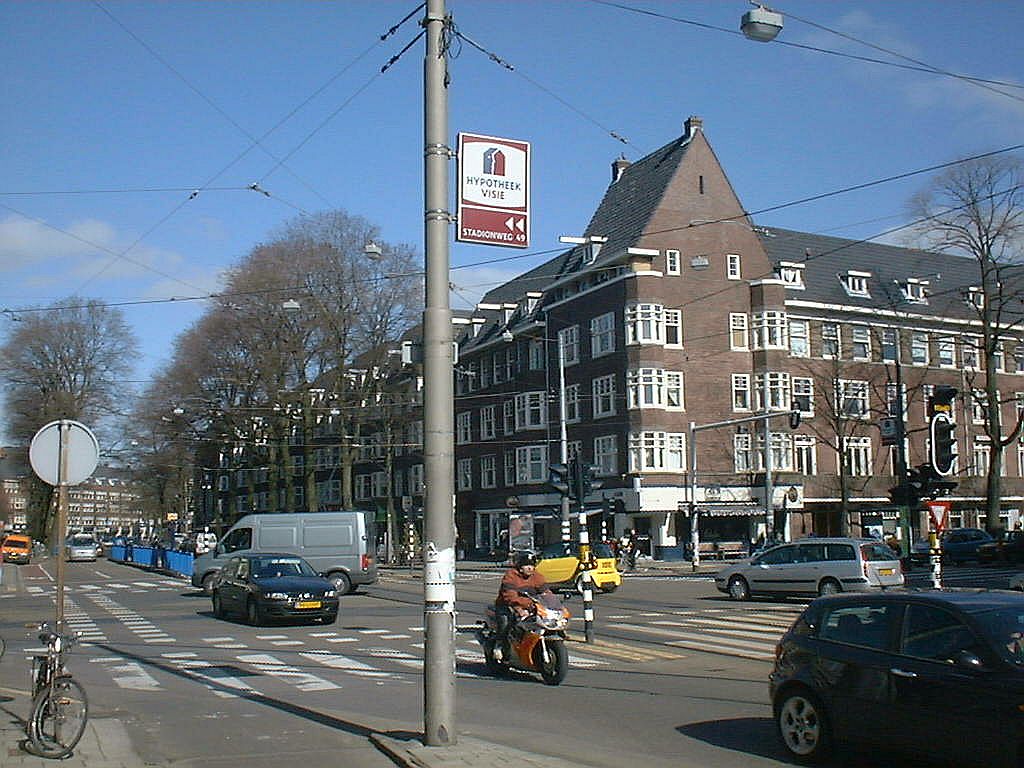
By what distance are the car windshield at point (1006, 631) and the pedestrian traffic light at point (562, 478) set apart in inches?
508

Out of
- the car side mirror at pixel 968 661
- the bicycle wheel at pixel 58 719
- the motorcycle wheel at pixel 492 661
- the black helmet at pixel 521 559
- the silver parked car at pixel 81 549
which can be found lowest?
the silver parked car at pixel 81 549

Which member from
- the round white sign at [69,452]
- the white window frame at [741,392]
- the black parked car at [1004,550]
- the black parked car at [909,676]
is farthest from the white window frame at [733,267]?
the round white sign at [69,452]

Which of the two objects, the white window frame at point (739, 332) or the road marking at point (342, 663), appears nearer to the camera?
the road marking at point (342, 663)

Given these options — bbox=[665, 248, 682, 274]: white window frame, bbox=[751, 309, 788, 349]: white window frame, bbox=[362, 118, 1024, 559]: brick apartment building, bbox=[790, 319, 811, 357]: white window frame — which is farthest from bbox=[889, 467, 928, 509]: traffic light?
bbox=[790, 319, 811, 357]: white window frame

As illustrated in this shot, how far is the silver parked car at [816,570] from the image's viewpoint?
26516 mm

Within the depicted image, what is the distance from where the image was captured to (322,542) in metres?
33.8

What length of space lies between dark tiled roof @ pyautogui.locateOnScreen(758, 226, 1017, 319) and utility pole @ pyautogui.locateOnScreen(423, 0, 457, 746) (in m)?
51.5

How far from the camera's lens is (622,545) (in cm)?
4928

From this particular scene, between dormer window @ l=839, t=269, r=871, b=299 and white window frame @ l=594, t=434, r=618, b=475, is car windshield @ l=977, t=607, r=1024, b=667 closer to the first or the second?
white window frame @ l=594, t=434, r=618, b=475

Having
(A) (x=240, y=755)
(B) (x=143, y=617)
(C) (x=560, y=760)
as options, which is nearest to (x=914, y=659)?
(C) (x=560, y=760)

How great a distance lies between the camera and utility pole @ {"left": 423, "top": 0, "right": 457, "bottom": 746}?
8789 mm

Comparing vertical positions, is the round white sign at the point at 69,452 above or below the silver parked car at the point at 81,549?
above

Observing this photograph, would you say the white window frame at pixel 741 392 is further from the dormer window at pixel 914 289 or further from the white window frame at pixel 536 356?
the dormer window at pixel 914 289

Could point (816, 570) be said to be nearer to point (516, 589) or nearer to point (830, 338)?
point (516, 589)
